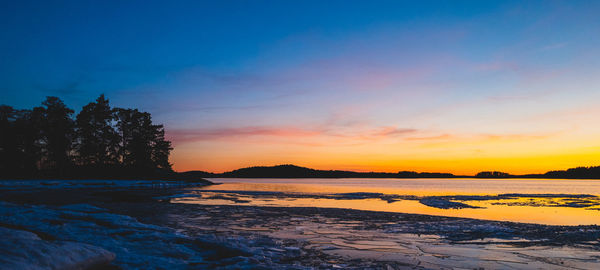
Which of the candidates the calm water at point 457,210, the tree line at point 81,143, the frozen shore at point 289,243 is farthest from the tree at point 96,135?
the frozen shore at point 289,243

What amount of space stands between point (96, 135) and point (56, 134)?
630 centimetres

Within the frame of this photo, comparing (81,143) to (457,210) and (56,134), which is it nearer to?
(56,134)

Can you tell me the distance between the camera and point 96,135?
63500mm

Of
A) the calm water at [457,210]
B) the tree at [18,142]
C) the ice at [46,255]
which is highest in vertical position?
the tree at [18,142]

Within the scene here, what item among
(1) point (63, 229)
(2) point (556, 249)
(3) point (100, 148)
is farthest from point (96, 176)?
(2) point (556, 249)

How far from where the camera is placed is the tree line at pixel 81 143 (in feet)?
181

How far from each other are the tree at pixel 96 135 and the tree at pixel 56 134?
1.70 meters

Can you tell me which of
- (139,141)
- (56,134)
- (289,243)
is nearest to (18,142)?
(56,134)

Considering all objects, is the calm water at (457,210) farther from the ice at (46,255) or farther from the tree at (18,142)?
the tree at (18,142)

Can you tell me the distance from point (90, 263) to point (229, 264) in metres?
2.86

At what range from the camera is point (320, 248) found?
9914 millimetres

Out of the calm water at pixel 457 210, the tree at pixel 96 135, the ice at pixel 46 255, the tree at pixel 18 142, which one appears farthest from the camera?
the tree at pixel 96 135

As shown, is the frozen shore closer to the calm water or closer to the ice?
the ice

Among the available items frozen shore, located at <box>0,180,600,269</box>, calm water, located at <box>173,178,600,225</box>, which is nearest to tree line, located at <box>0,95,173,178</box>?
calm water, located at <box>173,178,600,225</box>
